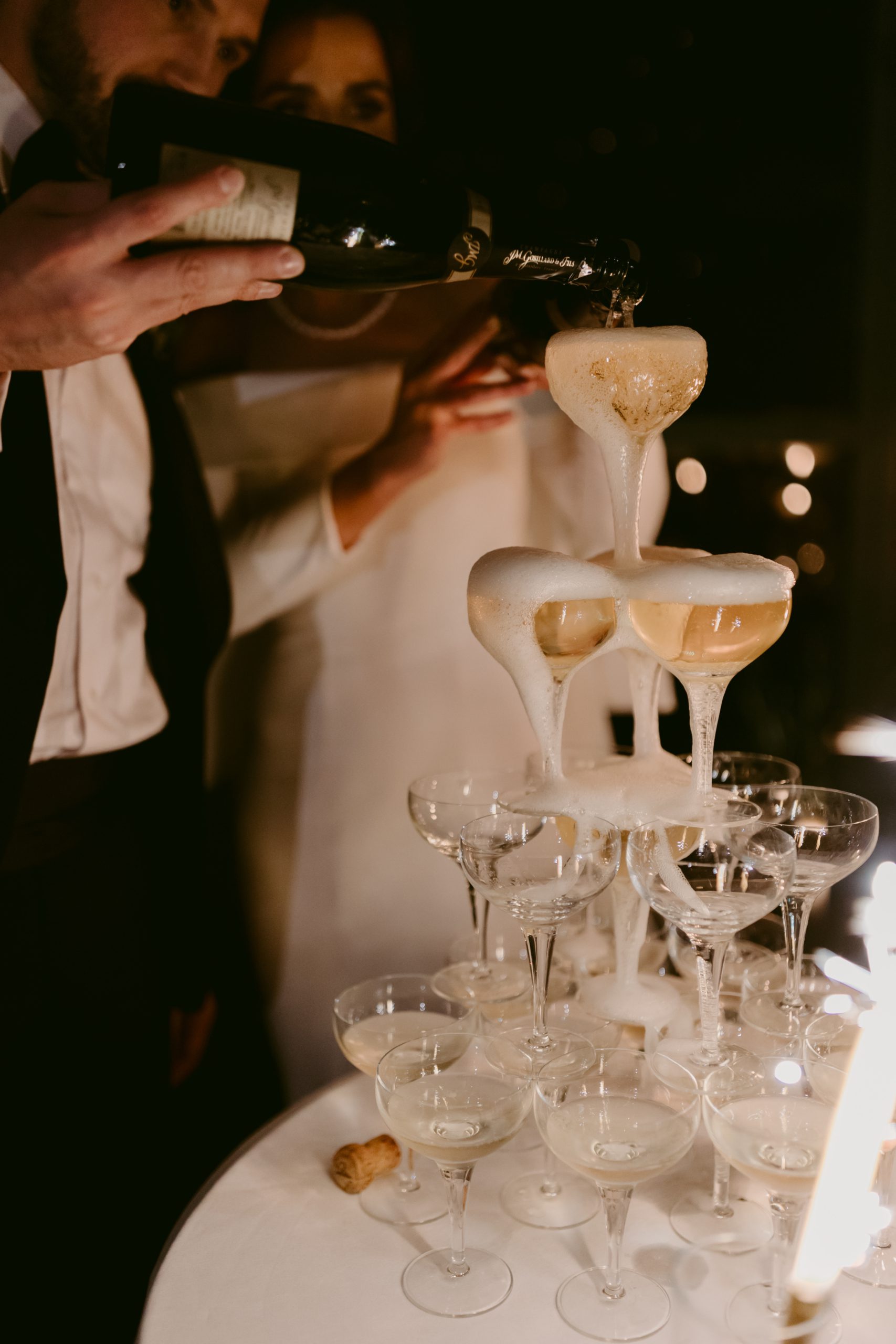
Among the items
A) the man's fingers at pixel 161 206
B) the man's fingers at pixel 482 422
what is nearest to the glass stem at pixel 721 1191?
the man's fingers at pixel 161 206

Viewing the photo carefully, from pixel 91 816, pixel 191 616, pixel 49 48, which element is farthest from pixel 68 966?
pixel 49 48

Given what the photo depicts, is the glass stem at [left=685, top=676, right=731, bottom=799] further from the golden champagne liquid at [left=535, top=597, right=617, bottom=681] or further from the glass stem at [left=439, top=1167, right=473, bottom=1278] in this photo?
the glass stem at [left=439, top=1167, right=473, bottom=1278]

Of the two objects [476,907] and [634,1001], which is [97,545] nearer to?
[476,907]

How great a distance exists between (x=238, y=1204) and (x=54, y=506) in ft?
2.66

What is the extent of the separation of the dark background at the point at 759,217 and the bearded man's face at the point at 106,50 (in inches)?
12.3

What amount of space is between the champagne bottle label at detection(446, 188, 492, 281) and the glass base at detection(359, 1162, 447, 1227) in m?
0.89

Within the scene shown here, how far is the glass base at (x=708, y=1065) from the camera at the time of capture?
2.86 feet

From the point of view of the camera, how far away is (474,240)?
985 mm

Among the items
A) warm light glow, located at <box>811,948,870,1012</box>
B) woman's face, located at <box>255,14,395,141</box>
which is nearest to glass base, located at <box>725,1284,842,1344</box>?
warm light glow, located at <box>811,948,870,1012</box>

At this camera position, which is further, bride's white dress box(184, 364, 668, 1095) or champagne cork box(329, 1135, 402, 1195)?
bride's white dress box(184, 364, 668, 1095)

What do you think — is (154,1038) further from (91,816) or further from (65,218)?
(65,218)

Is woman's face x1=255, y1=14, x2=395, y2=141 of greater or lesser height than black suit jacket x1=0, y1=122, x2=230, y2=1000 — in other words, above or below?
above

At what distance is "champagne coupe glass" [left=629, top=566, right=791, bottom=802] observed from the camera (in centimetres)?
90

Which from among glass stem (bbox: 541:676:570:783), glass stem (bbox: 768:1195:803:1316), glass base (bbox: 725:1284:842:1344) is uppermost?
glass stem (bbox: 541:676:570:783)
